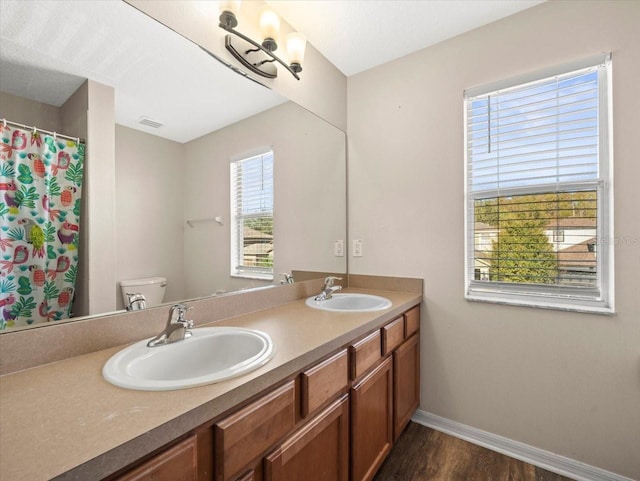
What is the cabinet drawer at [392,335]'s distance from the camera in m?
1.51

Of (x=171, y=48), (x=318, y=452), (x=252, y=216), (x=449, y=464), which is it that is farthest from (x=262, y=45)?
(x=449, y=464)

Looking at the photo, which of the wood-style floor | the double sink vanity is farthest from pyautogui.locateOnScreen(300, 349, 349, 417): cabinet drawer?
the wood-style floor

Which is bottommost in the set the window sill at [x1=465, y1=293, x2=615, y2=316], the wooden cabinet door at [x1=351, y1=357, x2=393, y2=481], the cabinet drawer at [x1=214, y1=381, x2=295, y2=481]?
the wooden cabinet door at [x1=351, y1=357, x2=393, y2=481]

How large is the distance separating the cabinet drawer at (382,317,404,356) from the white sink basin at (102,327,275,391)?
68 centimetres

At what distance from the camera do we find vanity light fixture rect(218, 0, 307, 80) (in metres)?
1.38

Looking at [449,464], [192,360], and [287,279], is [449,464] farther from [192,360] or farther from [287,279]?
[192,360]

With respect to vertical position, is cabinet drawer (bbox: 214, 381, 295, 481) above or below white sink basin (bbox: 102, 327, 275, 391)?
below

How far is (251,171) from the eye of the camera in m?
1.66

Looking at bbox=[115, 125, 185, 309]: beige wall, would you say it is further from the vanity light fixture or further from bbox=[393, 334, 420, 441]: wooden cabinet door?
bbox=[393, 334, 420, 441]: wooden cabinet door

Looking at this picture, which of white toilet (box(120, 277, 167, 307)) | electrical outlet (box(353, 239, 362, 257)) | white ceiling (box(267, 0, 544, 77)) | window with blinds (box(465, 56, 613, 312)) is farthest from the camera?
electrical outlet (box(353, 239, 362, 257))

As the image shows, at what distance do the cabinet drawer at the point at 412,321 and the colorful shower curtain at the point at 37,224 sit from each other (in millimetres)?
1569

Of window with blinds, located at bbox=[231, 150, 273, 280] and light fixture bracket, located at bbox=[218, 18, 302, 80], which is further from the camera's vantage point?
window with blinds, located at bbox=[231, 150, 273, 280]

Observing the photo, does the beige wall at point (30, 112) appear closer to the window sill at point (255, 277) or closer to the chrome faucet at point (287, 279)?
the window sill at point (255, 277)

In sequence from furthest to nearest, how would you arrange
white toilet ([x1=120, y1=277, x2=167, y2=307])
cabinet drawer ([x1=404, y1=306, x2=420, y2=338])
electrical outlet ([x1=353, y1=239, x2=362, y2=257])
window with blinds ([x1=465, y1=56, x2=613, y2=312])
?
electrical outlet ([x1=353, y1=239, x2=362, y2=257]) < cabinet drawer ([x1=404, y1=306, x2=420, y2=338]) < window with blinds ([x1=465, y1=56, x2=613, y2=312]) < white toilet ([x1=120, y1=277, x2=167, y2=307])
